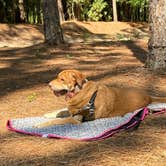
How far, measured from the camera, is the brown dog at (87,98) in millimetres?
6133

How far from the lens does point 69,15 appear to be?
43.2 meters

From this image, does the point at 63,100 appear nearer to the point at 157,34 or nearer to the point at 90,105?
the point at 90,105

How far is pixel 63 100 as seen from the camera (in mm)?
8203

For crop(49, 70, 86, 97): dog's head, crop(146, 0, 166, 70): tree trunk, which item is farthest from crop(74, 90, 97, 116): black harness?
crop(146, 0, 166, 70): tree trunk

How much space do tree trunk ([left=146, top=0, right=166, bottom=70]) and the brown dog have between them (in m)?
3.41

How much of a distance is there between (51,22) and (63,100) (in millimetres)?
8159

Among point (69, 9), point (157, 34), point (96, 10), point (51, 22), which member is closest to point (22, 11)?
point (69, 9)

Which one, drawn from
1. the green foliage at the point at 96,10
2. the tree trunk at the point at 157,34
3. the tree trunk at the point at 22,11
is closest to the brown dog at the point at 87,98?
the tree trunk at the point at 157,34

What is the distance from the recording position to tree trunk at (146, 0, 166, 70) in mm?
9773

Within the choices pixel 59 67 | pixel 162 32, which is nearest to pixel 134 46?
pixel 59 67

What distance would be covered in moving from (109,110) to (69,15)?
3733cm

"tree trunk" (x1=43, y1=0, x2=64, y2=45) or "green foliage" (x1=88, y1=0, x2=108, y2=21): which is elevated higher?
"tree trunk" (x1=43, y1=0, x2=64, y2=45)

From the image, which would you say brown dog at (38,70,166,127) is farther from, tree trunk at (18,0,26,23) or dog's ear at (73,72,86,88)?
tree trunk at (18,0,26,23)

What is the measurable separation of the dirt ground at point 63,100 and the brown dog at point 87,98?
1.34 ft
